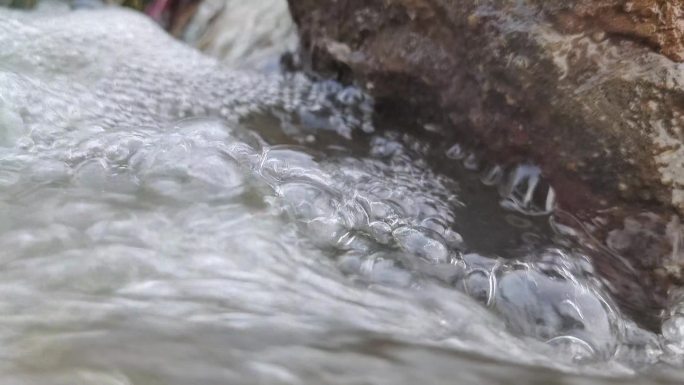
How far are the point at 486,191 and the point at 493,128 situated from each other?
0.66 feet

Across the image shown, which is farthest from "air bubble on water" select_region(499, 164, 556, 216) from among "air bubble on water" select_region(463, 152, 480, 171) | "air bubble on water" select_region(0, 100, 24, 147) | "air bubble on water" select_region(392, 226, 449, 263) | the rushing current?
"air bubble on water" select_region(0, 100, 24, 147)

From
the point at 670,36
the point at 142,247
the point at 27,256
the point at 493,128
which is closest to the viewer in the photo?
the point at 27,256

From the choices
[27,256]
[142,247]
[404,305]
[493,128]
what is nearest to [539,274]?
[404,305]

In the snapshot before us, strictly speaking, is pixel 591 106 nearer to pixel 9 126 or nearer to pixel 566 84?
pixel 566 84

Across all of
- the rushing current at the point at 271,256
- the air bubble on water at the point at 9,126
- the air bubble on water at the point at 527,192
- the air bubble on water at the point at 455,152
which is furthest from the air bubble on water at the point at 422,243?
the air bubble on water at the point at 9,126

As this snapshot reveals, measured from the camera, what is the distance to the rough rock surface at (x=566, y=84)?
6.14ft

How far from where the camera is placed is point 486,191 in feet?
7.41

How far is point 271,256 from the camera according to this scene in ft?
5.92

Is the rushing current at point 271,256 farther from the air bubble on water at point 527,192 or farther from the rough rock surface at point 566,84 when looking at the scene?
the rough rock surface at point 566,84

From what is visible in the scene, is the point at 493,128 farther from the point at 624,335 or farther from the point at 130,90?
the point at 130,90

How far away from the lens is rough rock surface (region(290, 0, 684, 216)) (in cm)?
187

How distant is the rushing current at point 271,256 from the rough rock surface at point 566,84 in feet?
0.47

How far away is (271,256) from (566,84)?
0.98m

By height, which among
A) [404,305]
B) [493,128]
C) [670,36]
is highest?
[670,36]
